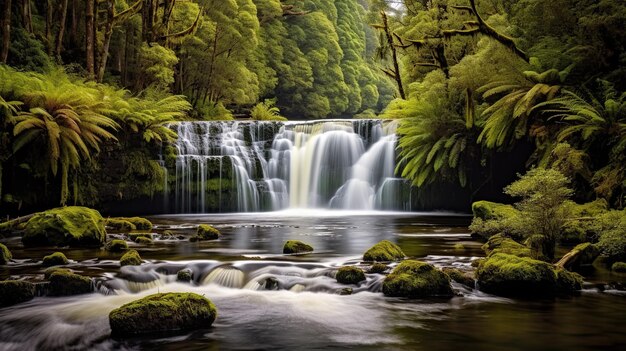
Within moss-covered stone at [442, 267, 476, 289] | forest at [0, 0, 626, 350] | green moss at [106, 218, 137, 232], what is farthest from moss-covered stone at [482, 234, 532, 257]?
green moss at [106, 218, 137, 232]

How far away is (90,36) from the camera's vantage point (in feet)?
65.3

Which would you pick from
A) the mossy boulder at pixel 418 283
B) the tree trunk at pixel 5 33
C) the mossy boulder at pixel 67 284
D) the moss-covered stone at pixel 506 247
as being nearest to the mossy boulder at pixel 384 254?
the moss-covered stone at pixel 506 247

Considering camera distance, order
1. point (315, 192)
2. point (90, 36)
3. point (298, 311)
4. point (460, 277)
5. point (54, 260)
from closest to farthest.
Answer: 1. point (298, 311)
2. point (460, 277)
3. point (54, 260)
4. point (90, 36)
5. point (315, 192)

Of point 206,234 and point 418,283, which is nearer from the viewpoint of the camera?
A: point 418,283

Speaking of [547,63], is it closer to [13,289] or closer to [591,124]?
[591,124]

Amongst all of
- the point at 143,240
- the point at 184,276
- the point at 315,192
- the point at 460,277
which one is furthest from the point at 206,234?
the point at 315,192

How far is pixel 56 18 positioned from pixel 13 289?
748 inches

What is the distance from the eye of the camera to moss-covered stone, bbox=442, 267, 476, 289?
7.25m

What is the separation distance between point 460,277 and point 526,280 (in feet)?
2.77

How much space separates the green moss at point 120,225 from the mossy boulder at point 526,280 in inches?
371

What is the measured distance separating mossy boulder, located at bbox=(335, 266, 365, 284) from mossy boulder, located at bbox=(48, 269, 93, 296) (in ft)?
10.8

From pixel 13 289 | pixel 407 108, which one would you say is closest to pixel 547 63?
pixel 407 108

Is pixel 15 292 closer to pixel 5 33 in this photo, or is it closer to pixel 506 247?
pixel 506 247

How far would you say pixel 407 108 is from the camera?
60.3 feet
